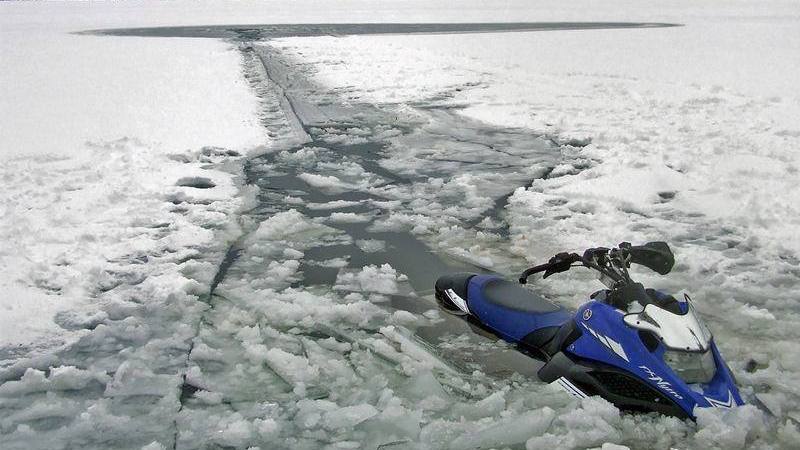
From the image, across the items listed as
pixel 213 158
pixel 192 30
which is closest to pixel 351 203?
pixel 213 158

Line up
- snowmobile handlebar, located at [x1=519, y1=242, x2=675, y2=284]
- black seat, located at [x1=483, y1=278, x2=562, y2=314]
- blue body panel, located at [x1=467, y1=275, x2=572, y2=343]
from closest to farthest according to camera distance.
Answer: snowmobile handlebar, located at [x1=519, y1=242, x2=675, y2=284], blue body panel, located at [x1=467, y1=275, x2=572, y2=343], black seat, located at [x1=483, y1=278, x2=562, y2=314]

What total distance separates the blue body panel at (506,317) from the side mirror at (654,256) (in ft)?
2.08

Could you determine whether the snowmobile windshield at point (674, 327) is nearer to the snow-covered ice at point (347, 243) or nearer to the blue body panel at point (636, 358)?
the blue body panel at point (636, 358)

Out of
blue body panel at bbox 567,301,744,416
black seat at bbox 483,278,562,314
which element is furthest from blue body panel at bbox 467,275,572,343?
blue body panel at bbox 567,301,744,416

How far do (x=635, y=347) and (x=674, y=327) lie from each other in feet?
0.62

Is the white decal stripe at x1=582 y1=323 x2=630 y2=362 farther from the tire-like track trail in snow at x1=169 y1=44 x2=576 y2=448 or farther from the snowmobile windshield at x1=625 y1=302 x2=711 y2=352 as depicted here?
the tire-like track trail in snow at x1=169 y1=44 x2=576 y2=448

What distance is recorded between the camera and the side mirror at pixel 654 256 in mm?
3266

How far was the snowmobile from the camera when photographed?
2992 mm

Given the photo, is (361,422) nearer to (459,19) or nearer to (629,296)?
(629,296)

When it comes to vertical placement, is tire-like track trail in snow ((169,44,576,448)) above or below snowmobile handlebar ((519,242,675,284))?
below

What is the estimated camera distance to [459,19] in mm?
34219

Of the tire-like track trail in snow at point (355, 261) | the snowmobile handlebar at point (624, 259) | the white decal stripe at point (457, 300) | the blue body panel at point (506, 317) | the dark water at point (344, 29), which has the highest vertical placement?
the snowmobile handlebar at point (624, 259)

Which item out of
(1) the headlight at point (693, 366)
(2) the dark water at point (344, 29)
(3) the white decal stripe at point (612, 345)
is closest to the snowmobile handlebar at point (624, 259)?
(3) the white decal stripe at point (612, 345)

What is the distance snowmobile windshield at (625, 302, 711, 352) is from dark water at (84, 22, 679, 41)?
77.1 feet
